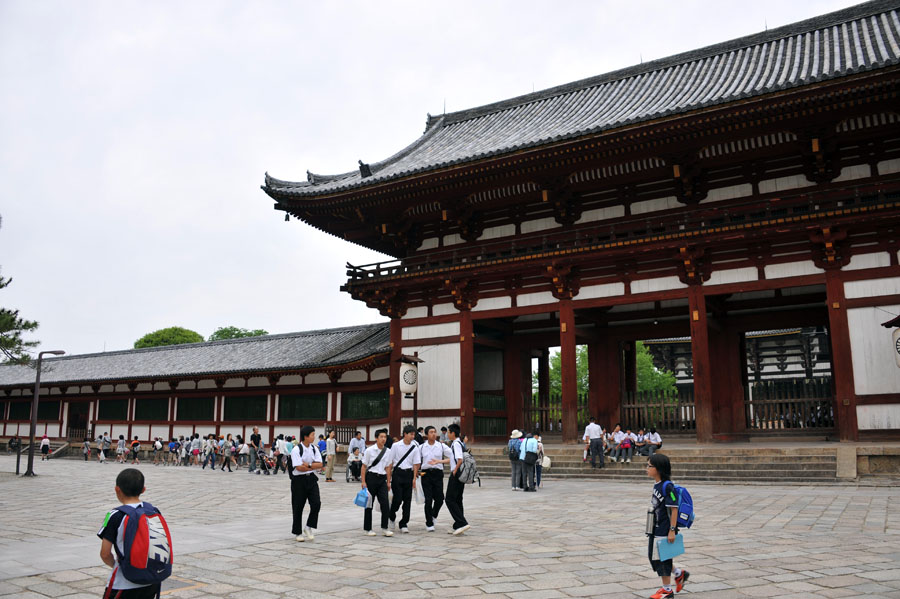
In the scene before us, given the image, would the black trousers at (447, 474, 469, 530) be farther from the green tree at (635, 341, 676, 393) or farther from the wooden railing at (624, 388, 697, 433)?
the green tree at (635, 341, 676, 393)

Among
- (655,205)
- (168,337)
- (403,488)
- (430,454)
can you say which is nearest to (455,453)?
(430,454)

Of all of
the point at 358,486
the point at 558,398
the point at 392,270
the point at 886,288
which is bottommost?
the point at 358,486

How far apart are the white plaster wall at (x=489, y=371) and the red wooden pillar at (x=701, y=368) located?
7.36 m

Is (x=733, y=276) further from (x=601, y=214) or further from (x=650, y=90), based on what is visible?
(x=650, y=90)

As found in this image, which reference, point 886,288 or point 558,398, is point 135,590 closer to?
point 886,288

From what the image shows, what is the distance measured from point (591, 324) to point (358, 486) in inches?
375

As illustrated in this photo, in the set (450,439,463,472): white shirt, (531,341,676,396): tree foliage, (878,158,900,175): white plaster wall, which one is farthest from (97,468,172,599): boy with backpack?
(531,341,676,396): tree foliage

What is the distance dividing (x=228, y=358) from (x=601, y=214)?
1915cm

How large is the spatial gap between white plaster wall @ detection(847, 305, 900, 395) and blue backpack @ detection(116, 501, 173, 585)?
15954mm

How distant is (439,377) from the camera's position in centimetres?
2073

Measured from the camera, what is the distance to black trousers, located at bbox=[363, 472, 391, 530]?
9055mm

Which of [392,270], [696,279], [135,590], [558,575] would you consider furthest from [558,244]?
[135,590]

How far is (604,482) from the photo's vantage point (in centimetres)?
1582

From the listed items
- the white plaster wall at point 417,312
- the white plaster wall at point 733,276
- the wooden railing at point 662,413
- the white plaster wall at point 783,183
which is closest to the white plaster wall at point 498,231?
the white plaster wall at point 417,312
